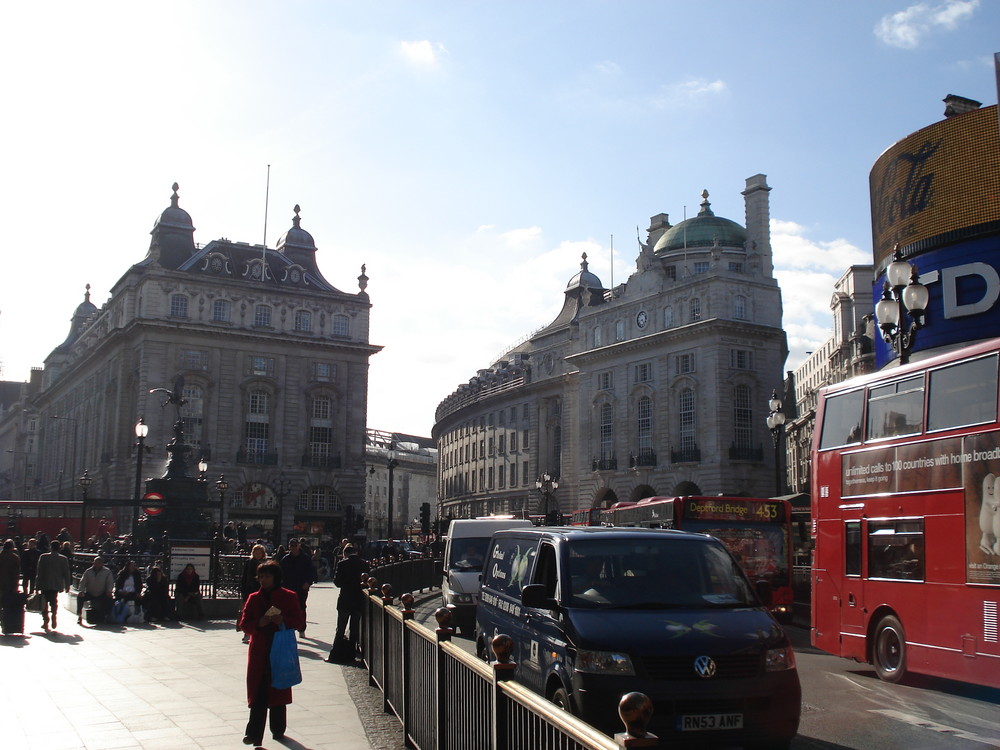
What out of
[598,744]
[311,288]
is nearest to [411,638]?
[598,744]

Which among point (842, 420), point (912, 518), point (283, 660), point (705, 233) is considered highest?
point (705, 233)

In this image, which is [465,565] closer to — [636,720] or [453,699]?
[453,699]

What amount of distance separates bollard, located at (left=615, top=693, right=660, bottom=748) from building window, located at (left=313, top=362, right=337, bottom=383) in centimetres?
7172

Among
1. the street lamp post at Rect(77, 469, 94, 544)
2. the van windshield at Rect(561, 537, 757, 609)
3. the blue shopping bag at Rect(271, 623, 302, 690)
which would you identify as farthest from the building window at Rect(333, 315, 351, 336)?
the van windshield at Rect(561, 537, 757, 609)

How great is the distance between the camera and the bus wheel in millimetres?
13016

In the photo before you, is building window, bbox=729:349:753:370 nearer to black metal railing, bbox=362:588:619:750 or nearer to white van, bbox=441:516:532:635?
white van, bbox=441:516:532:635

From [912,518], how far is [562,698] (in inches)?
273

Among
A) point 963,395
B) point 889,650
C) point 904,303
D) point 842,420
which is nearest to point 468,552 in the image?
point 842,420

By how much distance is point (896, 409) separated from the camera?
1338 centimetres

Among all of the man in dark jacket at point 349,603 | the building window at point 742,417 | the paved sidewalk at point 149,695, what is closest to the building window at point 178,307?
the building window at point 742,417

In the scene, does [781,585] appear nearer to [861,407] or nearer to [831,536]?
[831,536]

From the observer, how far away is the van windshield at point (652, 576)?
8.56 m

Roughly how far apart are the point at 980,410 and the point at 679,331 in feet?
167

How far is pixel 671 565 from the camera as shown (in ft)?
29.4
